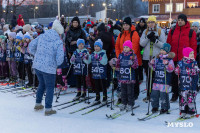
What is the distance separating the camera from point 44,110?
18.8 feet

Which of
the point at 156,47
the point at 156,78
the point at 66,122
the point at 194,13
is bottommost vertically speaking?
the point at 66,122

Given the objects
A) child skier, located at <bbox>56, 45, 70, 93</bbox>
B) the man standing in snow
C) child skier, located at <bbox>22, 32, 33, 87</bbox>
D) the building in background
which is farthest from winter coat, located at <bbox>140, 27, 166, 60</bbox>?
the building in background

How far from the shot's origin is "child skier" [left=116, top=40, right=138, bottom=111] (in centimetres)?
535

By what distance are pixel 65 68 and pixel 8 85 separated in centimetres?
227

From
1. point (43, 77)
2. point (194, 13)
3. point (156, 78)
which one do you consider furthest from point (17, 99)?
point (194, 13)

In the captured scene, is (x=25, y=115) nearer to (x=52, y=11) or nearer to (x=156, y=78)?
(x=156, y=78)

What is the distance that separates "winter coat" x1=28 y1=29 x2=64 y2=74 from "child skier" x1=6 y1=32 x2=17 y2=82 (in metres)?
3.84

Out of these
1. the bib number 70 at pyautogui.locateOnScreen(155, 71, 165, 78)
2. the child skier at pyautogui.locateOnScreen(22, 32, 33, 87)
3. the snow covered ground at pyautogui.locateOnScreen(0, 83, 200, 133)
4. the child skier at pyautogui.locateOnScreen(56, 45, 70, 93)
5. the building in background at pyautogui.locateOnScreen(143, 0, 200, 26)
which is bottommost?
the snow covered ground at pyautogui.locateOnScreen(0, 83, 200, 133)

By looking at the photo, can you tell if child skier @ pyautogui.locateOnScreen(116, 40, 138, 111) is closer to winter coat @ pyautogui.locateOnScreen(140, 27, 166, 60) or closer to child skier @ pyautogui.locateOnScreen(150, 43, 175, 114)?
child skier @ pyautogui.locateOnScreen(150, 43, 175, 114)

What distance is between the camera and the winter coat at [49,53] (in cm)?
510

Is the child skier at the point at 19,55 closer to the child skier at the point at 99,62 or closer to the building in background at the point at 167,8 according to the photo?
the child skier at the point at 99,62

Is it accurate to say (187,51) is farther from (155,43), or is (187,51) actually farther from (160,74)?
(155,43)

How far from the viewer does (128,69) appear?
5.38 meters

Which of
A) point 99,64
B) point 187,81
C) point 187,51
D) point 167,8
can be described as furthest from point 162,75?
point 167,8
